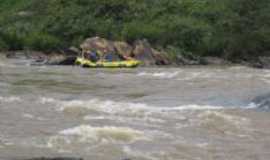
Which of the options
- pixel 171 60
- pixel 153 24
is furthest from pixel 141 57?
pixel 153 24

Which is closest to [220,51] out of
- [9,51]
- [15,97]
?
[9,51]

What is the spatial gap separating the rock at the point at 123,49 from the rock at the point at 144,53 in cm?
34

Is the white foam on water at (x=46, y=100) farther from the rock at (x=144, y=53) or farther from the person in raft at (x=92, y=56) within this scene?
the rock at (x=144, y=53)

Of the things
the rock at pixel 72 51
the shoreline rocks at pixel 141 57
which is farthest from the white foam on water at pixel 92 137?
the rock at pixel 72 51

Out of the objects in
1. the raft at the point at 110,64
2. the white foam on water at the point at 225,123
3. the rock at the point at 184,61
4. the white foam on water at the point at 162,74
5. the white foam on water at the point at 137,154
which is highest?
the white foam on water at the point at 137,154

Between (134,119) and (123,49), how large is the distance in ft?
94.2

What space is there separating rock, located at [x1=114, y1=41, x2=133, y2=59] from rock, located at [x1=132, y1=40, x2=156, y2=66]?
341 mm

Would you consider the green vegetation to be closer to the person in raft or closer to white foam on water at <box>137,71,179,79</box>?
the person in raft

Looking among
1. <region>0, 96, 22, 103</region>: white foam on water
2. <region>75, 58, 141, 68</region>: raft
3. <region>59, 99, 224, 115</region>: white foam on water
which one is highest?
<region>59, 99, 224, 115</region>: white foam on water

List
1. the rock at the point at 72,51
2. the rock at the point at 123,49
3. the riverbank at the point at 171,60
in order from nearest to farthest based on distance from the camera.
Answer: the riverbank at the point at 171,60 < the rock at the point at 123,49 < the rock at the point at 72,51

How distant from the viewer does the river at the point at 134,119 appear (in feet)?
44.4

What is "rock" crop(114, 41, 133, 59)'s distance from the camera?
148 ft

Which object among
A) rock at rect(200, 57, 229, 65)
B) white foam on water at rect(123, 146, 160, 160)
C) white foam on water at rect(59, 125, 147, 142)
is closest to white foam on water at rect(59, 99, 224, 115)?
white foam on water at rect(59, 125, 147, 142)

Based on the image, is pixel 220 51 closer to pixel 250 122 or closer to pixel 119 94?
pixel 119 94
